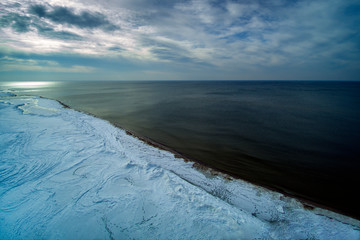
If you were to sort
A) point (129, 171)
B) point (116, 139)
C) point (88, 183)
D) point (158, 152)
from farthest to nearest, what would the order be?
point (116, 139), point (158, 152), point (129, 171), point (88, 183)

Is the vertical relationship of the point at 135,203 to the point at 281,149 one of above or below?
below

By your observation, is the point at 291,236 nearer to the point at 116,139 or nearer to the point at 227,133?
the point at 227,133

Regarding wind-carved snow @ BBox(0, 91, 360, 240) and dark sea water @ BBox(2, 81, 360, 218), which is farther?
dark sea water @ BBox(2, 81, 360, 218)

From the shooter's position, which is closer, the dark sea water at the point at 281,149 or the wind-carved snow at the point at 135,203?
the wind-carved snow at the point at 135,203

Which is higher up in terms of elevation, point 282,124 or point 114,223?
point 282,124

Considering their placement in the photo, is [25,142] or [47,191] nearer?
[47,191]

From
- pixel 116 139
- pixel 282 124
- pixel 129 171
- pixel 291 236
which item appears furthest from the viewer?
pixel 282 124

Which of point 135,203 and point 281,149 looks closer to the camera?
point 135,203

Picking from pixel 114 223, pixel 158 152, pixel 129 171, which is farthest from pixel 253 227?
pixel 158 152
